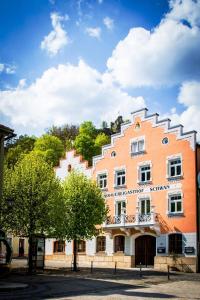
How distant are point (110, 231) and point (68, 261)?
646 centimetres

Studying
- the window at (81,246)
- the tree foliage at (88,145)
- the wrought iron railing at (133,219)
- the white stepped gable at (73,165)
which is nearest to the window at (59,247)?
the window at (81,246)

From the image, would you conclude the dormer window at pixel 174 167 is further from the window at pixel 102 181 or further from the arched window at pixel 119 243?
the window at pixel 102 181

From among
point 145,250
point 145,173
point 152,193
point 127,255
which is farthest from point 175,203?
point 127,255

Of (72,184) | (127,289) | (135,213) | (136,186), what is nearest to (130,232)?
(135,213)

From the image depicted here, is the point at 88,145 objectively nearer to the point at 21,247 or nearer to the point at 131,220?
the point at 21,247

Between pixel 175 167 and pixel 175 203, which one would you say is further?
pixel 175 167

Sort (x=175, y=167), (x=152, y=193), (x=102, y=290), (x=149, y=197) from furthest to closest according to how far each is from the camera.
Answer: (x=149, y=197), (x=152, y=193), (x=175, y=167), (x=102, y=290)

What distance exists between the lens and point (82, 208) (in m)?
33.9

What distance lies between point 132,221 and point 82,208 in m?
5.92

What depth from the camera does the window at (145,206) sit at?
38.2m

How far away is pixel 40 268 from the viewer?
3039 centimetres

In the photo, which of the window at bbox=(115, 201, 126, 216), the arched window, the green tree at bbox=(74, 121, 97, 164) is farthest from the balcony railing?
the green tree at bbox=(74, 121, 97, 164)

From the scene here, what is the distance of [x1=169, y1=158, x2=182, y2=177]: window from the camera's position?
36.0 meters

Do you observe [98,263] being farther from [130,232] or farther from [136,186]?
[136,186]
